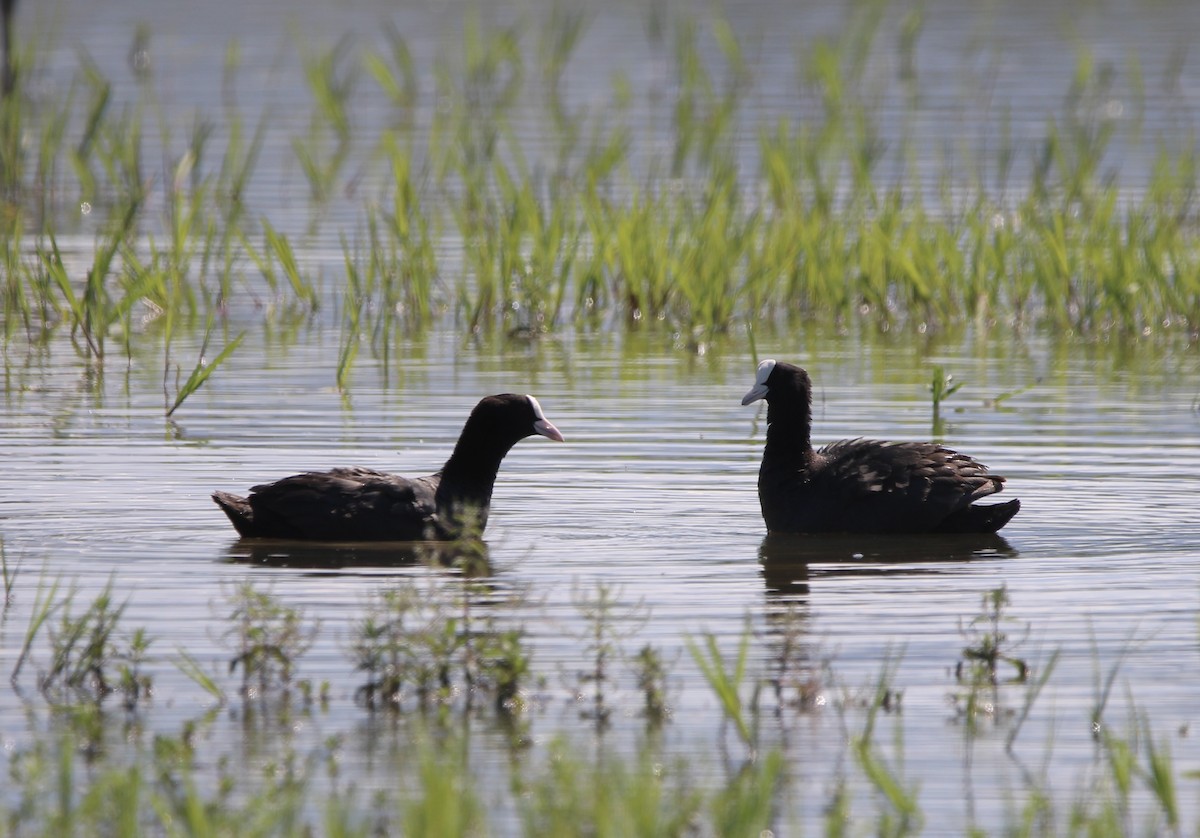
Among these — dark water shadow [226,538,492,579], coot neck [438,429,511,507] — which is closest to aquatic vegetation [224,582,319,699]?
dark water shadow [226,538,492,579]

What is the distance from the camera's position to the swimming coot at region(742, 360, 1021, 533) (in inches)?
348

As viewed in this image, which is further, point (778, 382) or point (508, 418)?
point (778, 382)

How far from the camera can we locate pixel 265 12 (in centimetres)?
3769

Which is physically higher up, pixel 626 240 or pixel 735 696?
pixel 626 240

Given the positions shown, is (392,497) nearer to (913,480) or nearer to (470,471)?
(470,471)

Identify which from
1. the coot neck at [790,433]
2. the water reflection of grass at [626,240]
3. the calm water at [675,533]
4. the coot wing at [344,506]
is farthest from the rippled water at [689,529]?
the water reflection of grass at [626,240]

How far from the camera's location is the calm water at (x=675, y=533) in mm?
6008

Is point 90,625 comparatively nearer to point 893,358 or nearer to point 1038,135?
point 893,358

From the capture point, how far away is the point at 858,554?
859 centimetres

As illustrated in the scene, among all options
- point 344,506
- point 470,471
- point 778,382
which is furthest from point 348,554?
point 778,382

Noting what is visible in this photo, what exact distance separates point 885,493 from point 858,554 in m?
0.41

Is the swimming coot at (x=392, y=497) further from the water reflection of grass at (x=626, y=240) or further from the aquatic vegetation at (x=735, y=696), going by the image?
the water reflection of grass at (x=626, y=240)

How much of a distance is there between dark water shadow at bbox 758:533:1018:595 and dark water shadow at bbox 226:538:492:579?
3.78ft

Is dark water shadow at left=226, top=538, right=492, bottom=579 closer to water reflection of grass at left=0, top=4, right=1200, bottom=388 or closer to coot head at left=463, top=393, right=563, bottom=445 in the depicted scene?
coot head at left=463, top=393, right=563, bottom=445
